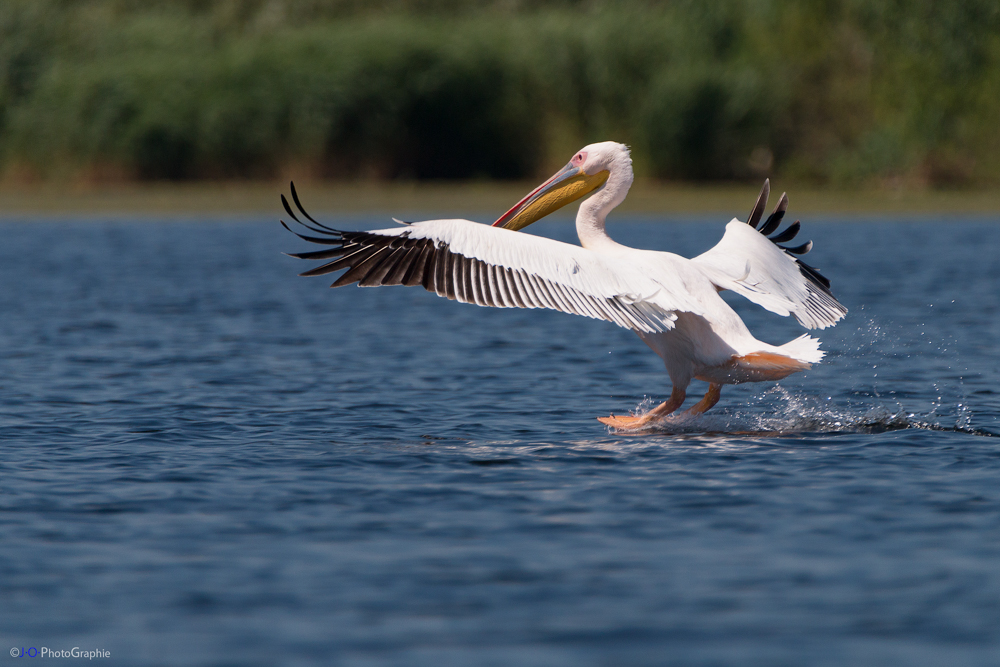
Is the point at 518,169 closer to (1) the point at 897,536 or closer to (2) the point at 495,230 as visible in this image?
(2) the point at 495,230

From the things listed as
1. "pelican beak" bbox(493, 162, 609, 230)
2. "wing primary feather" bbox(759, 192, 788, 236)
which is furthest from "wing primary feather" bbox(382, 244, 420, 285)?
"wing primary feather" bbox(759, 192, 788, 236)

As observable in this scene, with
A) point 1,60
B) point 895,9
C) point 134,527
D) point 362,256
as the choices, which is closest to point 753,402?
point 362,256

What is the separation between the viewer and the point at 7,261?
48.6ft

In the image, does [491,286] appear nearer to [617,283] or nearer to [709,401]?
[617,283]

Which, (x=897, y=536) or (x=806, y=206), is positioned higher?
(x=806, y=206)

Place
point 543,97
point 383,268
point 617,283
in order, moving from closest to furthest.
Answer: point 617,283 < point 383,268 < point 543,97

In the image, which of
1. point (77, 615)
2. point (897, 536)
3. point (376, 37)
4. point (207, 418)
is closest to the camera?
point (77, 615)

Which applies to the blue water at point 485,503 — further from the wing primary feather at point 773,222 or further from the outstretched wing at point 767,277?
the wing primary feather at point 773,222

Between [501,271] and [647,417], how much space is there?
1010mm

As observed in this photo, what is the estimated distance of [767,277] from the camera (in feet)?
21.2

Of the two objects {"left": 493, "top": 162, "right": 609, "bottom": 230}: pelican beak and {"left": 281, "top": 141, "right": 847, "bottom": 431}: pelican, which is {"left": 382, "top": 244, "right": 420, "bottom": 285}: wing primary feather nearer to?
{"left": 281, "top": 141, "right": 847, "bottom": 431}: pelican

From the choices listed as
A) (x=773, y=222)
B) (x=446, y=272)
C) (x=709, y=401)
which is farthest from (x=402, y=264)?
(x=773, y=222)

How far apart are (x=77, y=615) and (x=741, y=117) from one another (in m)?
18.2

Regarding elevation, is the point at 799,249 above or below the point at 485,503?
above
